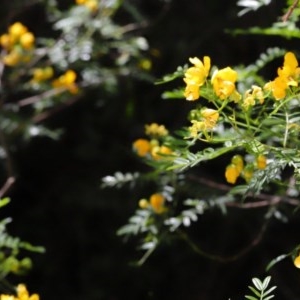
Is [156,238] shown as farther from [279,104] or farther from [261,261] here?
[261,261]

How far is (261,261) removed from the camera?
2504mm

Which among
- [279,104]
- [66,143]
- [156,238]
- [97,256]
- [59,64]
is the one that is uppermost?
[279,104]

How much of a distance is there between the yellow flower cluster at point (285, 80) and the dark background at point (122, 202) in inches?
53.3

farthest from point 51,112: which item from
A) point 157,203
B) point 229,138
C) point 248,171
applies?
point 229,138

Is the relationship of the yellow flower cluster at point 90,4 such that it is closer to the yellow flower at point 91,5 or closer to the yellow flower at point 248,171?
the yellow flower at point 91,5

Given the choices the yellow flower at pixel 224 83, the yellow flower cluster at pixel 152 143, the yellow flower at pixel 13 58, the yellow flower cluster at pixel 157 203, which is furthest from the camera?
the yellow flower at pixel 13 58

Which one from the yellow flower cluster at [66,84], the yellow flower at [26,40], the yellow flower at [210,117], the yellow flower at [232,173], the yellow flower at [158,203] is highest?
the yellow flower at [210,117]

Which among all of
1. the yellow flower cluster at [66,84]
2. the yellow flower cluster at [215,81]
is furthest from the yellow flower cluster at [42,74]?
the yellow flower cluster at [215,81]

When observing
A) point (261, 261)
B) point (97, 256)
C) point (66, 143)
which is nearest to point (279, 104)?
point (261, 261)

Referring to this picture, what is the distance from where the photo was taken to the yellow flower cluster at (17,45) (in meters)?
2.27

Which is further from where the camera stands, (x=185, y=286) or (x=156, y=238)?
(x=185, y=286)

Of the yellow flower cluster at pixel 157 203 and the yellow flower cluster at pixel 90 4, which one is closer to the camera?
the yellow flower cluster at pixel 157 203

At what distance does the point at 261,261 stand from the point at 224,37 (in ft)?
2.67

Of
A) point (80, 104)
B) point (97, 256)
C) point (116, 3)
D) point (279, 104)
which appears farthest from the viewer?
point (80, 104)
